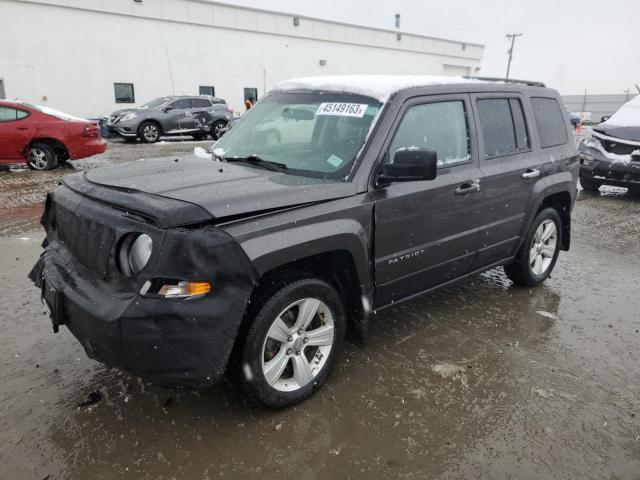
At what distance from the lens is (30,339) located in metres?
3.48

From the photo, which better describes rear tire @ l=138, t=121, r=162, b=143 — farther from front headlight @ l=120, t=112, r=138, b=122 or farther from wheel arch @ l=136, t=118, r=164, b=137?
front headlight @ l=120, t=112, r=138, b=122

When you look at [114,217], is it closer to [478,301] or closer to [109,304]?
[109,304]

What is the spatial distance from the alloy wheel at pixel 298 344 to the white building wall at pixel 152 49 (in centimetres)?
2393

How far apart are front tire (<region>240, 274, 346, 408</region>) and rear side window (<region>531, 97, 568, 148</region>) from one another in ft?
9.07

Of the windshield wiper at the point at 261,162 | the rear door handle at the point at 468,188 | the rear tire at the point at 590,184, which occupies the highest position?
the windshield wiper at the point at 261,162

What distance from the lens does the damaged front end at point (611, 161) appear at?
876 cm

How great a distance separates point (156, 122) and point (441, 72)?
30.1 metres

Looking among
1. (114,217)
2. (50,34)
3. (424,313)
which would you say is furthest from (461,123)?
(50,34)

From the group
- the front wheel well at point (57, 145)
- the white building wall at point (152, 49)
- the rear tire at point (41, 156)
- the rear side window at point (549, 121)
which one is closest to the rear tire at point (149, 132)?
the front wheel well at point (57, 145)

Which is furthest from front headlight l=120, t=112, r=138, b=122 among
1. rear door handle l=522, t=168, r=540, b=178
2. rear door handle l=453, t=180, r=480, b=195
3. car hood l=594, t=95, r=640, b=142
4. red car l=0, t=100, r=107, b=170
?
rear door handle l=453, t=180, r=480, b=195

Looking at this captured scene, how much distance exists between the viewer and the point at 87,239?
2.58m

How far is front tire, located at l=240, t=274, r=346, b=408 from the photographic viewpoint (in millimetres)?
2504

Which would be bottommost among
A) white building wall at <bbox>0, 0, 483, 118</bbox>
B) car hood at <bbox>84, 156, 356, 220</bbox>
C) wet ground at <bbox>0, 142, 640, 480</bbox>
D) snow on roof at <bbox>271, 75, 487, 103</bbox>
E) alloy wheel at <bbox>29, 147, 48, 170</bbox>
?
wet ground at <bbox>0, 142, 640, 480</bbox>

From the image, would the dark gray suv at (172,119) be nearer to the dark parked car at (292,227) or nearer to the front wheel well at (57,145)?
the front wheel well at (57,145)
